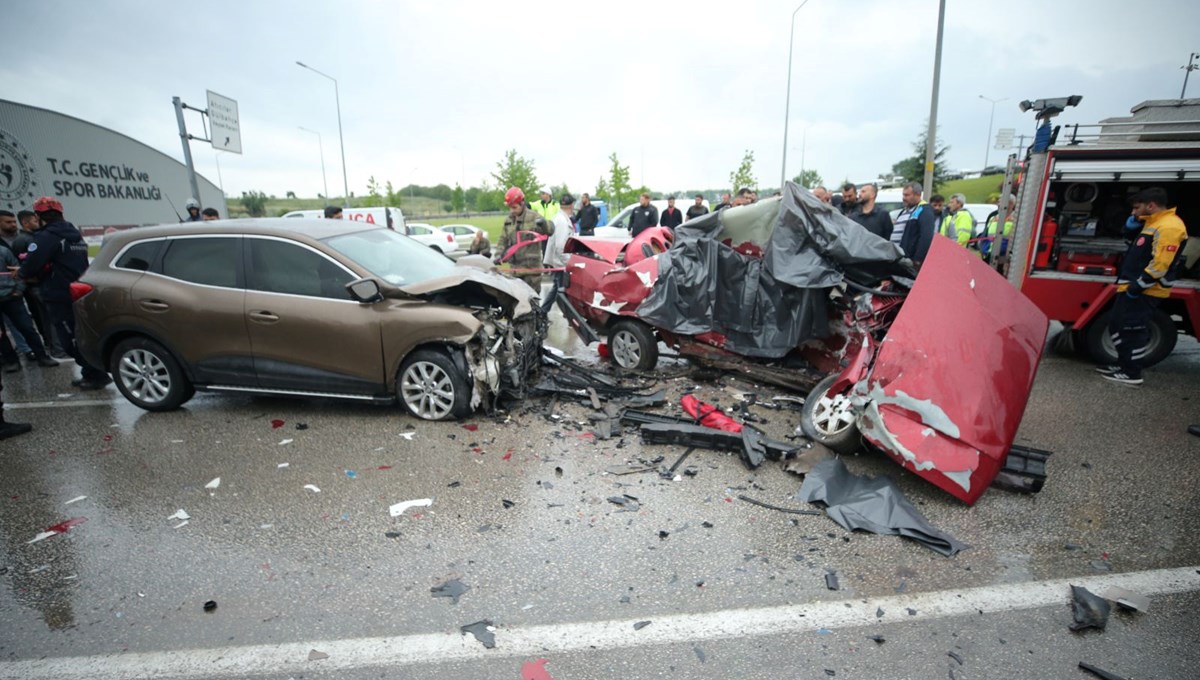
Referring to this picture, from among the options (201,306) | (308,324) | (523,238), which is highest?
(523,238)

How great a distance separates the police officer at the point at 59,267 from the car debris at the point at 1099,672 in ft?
27.5

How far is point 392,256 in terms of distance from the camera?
520 centimetres

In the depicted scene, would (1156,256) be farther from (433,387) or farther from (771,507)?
(433,387)

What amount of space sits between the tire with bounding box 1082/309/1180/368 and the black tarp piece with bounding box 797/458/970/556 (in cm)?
478

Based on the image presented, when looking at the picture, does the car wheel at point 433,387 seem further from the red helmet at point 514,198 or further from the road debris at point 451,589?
the red helmet at point 514,198

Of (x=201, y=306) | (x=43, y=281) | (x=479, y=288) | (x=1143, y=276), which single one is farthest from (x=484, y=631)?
(x=43, y=281)

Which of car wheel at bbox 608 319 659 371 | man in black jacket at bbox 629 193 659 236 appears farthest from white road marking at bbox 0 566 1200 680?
man in black jacket at bbox 629 193 659 236

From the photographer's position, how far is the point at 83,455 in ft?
14.2

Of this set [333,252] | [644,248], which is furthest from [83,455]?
[644,248]

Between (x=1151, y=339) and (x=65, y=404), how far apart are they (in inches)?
465

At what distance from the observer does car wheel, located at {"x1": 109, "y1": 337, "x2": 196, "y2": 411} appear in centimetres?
502

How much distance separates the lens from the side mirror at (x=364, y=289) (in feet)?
14.8

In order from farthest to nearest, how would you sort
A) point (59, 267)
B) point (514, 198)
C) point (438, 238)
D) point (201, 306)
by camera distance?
point (438, 238) → point (514, 198) → point (59, 267) → point (201, 306)

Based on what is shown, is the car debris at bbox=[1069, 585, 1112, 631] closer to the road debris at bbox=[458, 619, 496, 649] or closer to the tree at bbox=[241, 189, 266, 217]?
the road debris at bbox=[458, 619, 496, 649]
